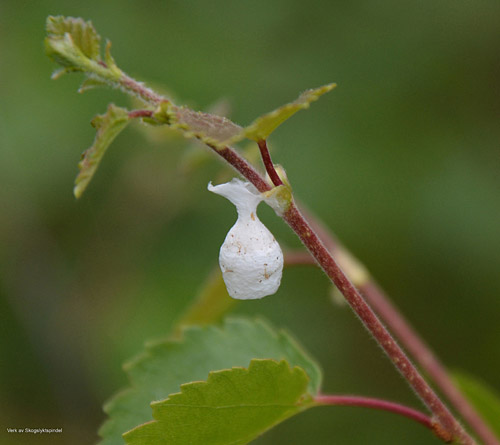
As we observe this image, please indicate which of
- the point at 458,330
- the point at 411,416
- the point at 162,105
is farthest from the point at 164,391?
the point at 458,330

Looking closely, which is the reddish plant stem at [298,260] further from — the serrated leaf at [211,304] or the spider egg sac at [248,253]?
the spider egg sac at [248,253]

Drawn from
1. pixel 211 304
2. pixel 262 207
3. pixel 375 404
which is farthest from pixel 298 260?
pixel 262 207

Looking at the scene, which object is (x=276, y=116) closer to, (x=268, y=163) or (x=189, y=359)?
(x=268, y=163)

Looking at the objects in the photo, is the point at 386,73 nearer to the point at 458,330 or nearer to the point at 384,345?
the point at 458,330

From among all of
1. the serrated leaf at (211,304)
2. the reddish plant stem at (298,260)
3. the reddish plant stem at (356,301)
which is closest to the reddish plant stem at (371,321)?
the reddish plant stem at (356,301)

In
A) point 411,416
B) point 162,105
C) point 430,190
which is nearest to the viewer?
point 162,105

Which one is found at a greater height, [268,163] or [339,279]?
[268,163]

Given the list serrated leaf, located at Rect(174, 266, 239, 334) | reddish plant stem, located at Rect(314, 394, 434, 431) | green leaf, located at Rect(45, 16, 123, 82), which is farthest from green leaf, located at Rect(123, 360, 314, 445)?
serrated leaf, located at Rect(174, 266, 239, 334)

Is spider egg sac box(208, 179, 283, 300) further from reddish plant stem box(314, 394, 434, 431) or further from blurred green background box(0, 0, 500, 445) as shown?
blurred green background box(0, 0, 500, 445)
